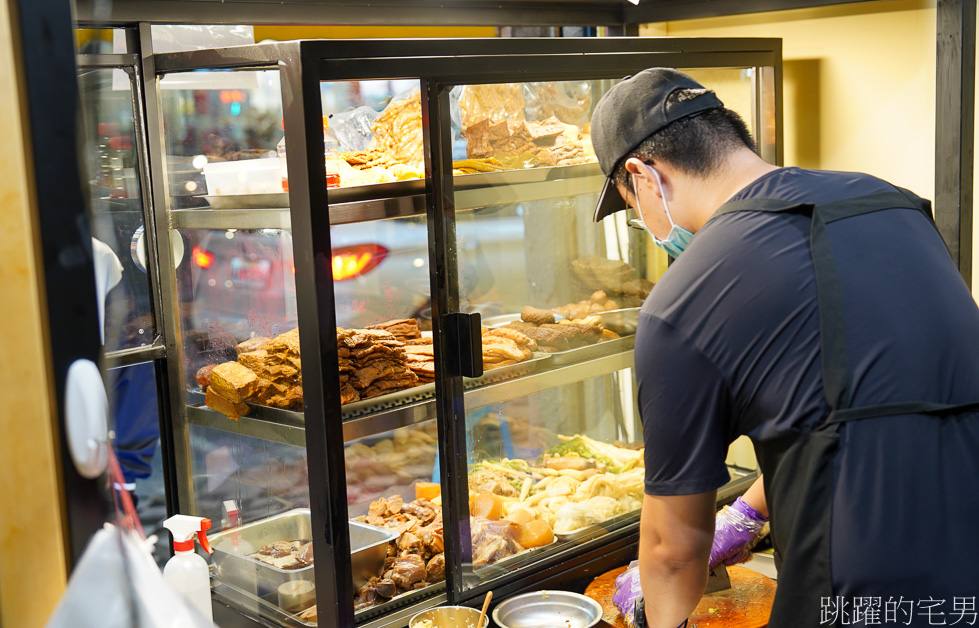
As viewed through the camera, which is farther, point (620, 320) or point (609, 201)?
point (620, 320)

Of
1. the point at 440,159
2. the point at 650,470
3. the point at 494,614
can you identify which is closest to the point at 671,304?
the point at 650,470

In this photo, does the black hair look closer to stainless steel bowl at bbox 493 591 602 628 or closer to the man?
the man

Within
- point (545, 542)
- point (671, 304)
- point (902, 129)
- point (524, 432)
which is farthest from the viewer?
point (902, 129)

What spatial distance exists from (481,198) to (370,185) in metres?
0.39

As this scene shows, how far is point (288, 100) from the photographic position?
2.01m

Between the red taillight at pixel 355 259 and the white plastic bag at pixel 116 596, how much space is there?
176 cm

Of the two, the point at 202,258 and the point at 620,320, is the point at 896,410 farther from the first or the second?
the point at 202,258

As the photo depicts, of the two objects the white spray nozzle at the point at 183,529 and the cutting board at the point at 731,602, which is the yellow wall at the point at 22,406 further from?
the cutting board at the point at 731,602

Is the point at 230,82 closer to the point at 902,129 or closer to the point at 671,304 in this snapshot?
the point at 671,304

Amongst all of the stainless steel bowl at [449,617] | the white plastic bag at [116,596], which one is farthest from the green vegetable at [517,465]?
the white plastic bag at [116,596]

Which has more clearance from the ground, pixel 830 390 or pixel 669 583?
pixel 830 390

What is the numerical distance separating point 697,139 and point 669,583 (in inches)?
35.8

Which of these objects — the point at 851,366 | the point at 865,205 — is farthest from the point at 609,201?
the point at 851,366

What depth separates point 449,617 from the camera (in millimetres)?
2314
